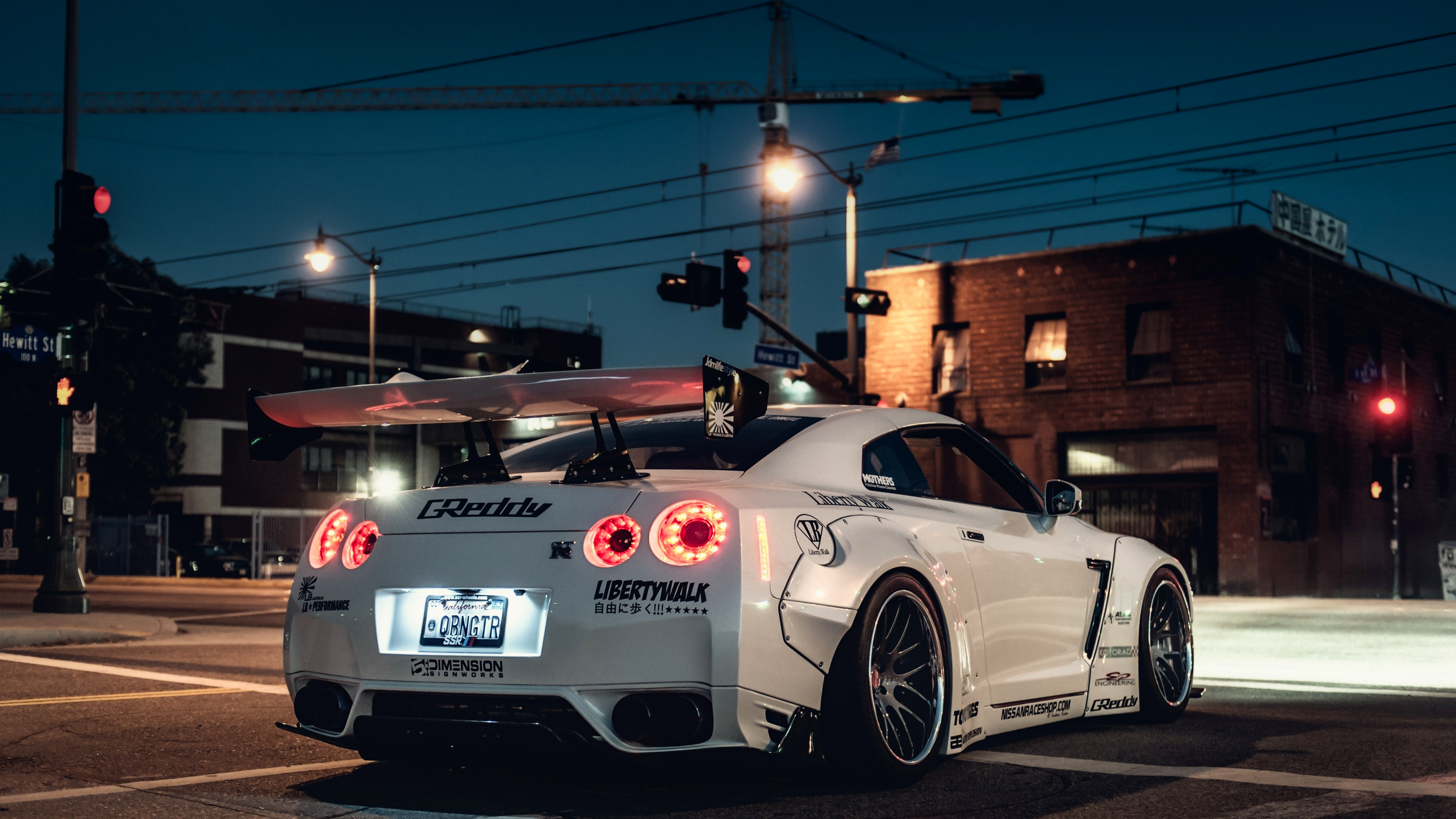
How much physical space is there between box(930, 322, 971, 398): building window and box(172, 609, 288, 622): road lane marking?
15.3 metres

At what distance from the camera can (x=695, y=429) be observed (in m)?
5.58

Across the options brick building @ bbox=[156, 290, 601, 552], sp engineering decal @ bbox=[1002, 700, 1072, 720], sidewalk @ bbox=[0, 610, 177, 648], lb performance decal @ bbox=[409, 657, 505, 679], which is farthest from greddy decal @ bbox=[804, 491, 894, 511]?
brick building @ bbox=[156, 290, 601, 552]

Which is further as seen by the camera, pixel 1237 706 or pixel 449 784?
pixel 1237 706

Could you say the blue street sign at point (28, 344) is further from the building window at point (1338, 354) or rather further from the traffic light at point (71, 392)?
the building window at point (1338, 354)

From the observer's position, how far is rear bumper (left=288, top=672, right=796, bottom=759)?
14.5 ft

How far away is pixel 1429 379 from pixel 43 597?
31.4m

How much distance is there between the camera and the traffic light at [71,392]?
51.5 feet

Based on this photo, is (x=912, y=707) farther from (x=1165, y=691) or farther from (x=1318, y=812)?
(x=1165, y=691)

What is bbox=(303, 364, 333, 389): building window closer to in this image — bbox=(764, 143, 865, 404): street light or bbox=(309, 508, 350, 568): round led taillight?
bbox=(764, 143, 865, 404): street light

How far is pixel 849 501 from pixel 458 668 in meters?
1.51

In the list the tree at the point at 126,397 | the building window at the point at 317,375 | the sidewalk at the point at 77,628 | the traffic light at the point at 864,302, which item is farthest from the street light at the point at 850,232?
the building window at the point at 317,375

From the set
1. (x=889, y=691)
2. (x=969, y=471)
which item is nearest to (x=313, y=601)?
(x=889, y=691)

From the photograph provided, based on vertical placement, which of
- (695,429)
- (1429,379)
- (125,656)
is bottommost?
(125,656)

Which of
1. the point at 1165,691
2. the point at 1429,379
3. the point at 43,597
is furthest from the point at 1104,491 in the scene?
the point at 1165,691
